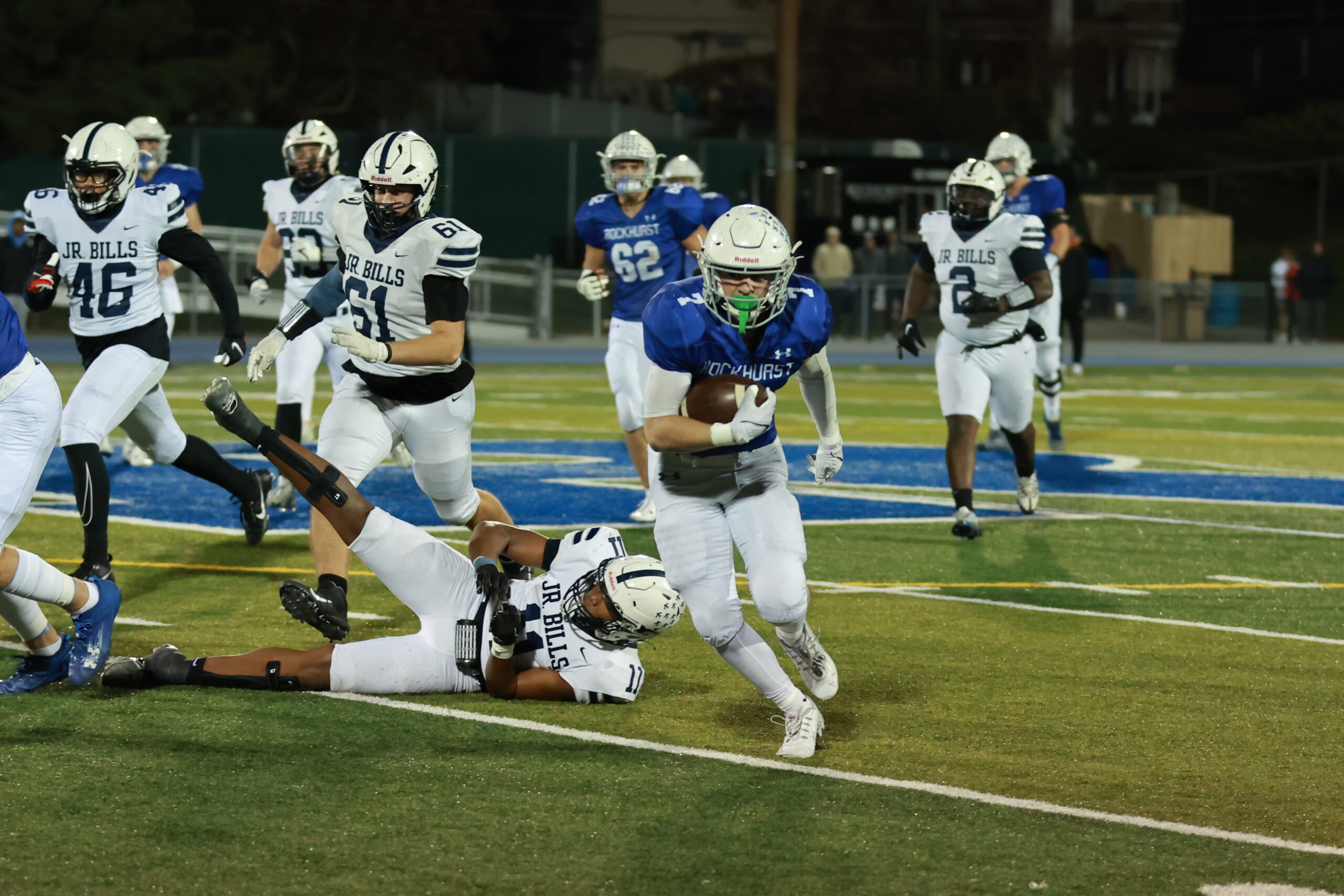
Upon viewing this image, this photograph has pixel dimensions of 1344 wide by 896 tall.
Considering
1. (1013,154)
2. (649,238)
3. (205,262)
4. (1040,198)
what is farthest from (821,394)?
(1040,198)

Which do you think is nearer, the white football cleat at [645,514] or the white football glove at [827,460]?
the white football glove at [827,460]

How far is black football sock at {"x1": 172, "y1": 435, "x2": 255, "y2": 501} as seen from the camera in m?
7.68

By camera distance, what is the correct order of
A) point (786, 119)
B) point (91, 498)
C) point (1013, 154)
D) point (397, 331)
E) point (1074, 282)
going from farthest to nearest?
point (786, 119) → point (1074, 282) → point (1013, 154) → point (91, 498) → point (397, 331)

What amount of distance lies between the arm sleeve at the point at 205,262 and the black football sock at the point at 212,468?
0.59 meters

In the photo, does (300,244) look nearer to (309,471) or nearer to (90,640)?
(309,471)

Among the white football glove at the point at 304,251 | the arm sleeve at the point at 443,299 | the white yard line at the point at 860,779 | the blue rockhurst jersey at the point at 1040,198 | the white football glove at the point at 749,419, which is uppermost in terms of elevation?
the blue rockhurst jersey at the point at 1040,198

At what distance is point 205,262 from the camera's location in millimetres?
7309

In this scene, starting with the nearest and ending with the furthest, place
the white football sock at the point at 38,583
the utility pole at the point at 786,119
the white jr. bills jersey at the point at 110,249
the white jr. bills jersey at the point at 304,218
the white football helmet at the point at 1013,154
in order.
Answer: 1. the white football sock at the point at 38,583
2. the white jr. bills jersey at the point at 110,249
3. the white jr. bills jersey at the point at 304,218
4. the white football helmet at the point at 1013,154
5. the utility pole at the point at 786,119

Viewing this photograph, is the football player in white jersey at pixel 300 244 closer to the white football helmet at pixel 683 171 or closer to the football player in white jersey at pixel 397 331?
the football player in white jersey at pixel 397 331

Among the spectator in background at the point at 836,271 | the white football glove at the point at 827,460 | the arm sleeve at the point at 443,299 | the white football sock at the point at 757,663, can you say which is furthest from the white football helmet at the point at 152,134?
the spectator in background at the point at 836,271

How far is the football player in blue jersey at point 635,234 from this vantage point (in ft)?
30.7

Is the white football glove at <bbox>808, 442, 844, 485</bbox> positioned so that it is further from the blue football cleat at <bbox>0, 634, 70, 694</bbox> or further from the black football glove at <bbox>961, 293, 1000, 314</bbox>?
the black football glove at <bbox>961, 293, 1000, 314</bbox>

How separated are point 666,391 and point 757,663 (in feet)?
2.74

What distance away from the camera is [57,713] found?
5176 millimetres
